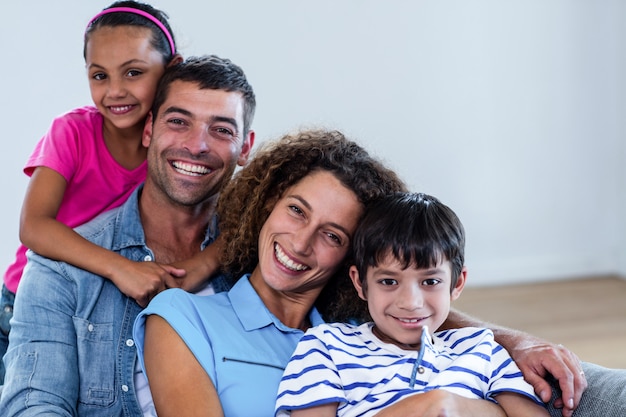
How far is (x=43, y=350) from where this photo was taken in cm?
187

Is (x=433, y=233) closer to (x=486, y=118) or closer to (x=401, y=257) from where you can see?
(x=401, y=257)

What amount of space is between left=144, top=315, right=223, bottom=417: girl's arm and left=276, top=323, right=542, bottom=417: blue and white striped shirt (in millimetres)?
156

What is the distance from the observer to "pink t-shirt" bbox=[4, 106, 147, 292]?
2473 mm

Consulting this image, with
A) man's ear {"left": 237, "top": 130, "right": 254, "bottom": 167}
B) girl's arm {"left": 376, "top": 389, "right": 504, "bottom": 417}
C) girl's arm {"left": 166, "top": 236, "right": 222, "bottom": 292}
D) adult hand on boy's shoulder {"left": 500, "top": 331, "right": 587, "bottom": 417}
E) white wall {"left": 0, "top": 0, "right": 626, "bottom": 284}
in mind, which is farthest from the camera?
white wall {"left": 0, "top": 0, "right": 626, "bottom": 284}

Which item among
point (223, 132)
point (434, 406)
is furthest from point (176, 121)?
point (434, 406)

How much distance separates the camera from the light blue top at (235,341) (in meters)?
1.78

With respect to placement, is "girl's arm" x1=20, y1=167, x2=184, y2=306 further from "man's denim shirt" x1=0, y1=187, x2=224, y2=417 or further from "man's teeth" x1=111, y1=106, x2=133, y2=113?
"man's teeth" x1=111, y1=106, x2=133, y2=113

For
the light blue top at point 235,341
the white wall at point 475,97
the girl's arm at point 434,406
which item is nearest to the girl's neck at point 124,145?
the light blue top at point 235,341

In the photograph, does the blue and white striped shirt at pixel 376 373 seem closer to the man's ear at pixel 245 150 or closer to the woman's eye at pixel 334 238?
the woman's eye at pixel 334 238

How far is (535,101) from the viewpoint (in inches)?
221

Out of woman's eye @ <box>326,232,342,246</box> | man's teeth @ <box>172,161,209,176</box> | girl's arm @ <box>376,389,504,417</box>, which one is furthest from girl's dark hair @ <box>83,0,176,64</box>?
girl's arm @ <box>376,389,504,417</box>

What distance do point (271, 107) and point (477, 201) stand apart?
5.19 feet

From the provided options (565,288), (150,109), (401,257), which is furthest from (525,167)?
(401,257)

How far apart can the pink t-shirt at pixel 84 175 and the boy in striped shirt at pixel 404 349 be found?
98 cm
